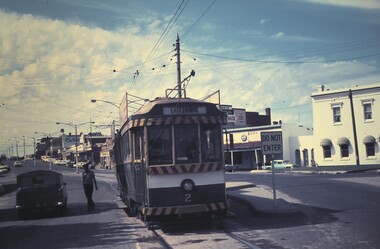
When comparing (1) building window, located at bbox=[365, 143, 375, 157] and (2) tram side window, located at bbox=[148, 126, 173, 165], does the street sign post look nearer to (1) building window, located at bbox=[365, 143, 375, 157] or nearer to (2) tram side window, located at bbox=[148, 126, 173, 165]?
(2) tram side window, located at bbox=[148, 126, 173, 165]

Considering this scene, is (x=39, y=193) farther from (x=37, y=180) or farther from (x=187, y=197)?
(x=187, y=197)

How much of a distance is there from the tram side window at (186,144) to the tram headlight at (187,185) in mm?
508

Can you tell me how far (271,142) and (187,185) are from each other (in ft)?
15.0

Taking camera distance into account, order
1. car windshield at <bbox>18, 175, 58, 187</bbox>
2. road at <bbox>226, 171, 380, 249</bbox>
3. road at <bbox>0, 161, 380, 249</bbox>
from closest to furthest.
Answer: road at <bbox>226, 171, 380, 249</bbox>, road at <bbox>0, 161, 380, 249</bbox>, car windshield at <bbox>18, 175, 58, 187</bbox>

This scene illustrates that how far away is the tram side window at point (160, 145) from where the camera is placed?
10836 millimetres

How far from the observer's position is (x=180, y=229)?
36.6ft

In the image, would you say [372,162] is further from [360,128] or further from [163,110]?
[163,110]

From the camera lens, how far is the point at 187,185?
35.2 feet

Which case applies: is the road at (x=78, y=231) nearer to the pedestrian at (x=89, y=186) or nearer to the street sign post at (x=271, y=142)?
the pedestrian at (x=89, y=186)

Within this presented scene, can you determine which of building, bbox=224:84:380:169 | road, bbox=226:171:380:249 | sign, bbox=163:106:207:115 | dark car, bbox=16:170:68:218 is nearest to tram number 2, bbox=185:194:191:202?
road, bbox=226:171:380:249

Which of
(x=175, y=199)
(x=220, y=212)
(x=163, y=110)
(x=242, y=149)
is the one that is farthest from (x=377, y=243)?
(x=242, y=149)

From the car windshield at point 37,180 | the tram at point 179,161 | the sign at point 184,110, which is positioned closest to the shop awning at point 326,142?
the car windshield at point 37,180

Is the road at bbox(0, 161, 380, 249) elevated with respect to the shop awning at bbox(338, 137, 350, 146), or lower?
lower

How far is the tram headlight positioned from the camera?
10719 millimetres
